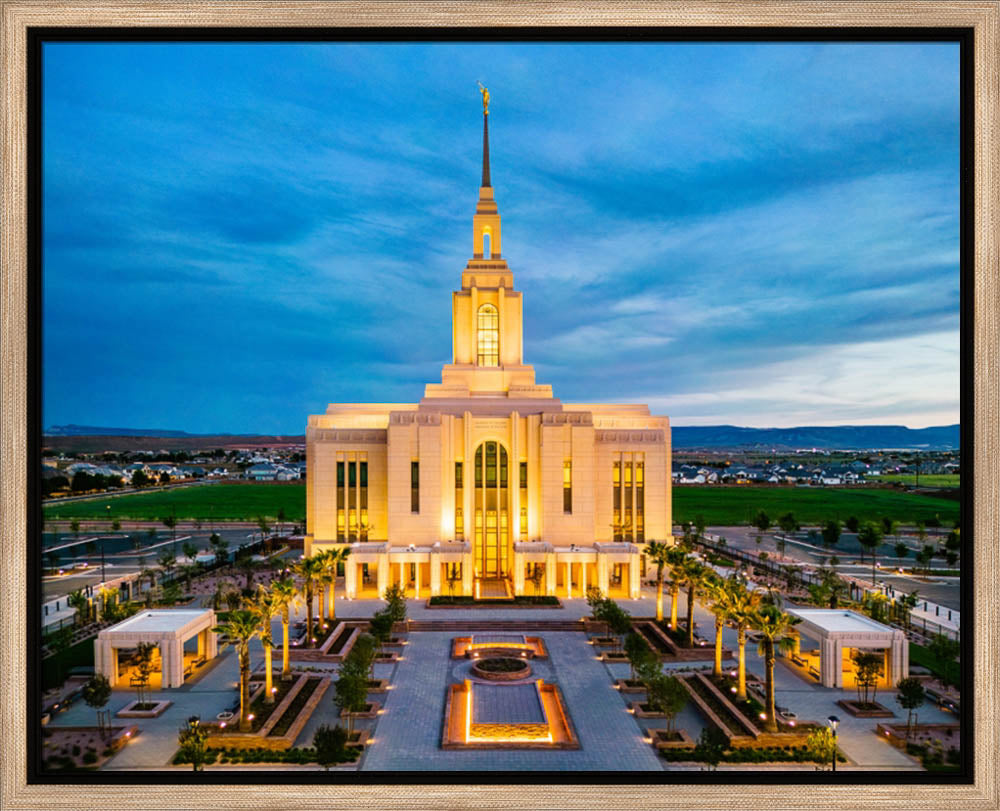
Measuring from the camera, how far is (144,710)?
51.5ft

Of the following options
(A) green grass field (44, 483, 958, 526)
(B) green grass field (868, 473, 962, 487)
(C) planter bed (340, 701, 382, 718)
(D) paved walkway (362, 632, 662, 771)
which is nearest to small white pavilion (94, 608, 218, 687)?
(C) planter bed (340, 701, 382, 718)

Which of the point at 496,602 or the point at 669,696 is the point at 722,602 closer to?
the point at 669,696

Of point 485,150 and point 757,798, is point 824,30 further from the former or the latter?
point 485,150

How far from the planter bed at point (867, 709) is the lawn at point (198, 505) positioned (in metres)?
48.8

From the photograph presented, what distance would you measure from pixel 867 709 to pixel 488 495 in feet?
62.1

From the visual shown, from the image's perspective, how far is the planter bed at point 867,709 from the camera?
15.8 meters

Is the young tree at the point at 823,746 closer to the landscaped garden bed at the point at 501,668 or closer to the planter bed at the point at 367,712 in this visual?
the landscaped garden bed at the point at 501,668

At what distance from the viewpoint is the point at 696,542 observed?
41562 mm

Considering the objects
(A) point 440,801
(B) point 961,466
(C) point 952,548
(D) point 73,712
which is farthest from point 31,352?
(C) point 952,548

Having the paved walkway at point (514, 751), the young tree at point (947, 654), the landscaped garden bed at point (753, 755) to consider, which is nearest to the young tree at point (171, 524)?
the paved walkway at point (514, 751)

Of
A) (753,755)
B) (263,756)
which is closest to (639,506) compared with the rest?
(753,755)

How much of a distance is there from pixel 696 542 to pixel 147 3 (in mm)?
41488

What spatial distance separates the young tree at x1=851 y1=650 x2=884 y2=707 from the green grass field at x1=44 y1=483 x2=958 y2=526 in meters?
39.8

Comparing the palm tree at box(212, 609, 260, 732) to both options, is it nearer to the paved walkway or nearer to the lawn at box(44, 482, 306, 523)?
the paved walkway
